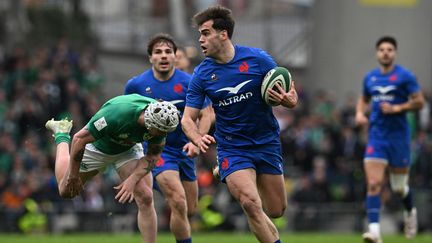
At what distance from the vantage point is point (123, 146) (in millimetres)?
12742

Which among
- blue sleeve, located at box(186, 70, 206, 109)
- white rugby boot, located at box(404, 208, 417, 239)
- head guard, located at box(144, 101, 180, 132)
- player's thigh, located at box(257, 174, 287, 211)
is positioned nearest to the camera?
head guard, located at box(144, 101, 180, 132)

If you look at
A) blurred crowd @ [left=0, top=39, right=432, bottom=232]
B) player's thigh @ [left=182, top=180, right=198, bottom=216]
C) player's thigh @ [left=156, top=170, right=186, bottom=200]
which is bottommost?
blurred crowd @ [left=0, top=39, right=432, bottom=232]

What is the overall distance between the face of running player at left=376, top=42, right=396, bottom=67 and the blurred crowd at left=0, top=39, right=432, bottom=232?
780 cm

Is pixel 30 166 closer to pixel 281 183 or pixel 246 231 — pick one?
pixel 246 231

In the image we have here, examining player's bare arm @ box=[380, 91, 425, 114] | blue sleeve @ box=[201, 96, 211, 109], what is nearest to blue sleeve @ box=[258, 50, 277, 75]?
blue sleeve @ box=[201, 96, 211, 109]

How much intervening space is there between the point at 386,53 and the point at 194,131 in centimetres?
548

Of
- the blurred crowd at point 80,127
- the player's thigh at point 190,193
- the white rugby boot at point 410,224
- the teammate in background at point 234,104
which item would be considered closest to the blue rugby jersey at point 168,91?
the player's thigh at point 190,193

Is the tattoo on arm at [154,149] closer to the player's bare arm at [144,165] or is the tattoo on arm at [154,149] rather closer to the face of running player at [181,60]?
the player's bare arm at [144,165]

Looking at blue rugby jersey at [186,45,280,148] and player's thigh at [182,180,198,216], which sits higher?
blue rugby jersey at [186,45,280,148]

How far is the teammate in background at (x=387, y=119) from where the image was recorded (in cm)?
1650

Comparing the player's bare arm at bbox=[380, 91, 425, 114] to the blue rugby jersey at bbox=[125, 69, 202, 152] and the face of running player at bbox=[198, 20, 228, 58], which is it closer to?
the blue rugby jersey at bbox=[125, 69, 202, 152]

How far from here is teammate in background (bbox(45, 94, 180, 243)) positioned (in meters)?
11.7

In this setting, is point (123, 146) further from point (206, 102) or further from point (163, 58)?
point (163, 58)

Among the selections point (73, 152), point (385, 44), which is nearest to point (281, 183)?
point (73, 152)
